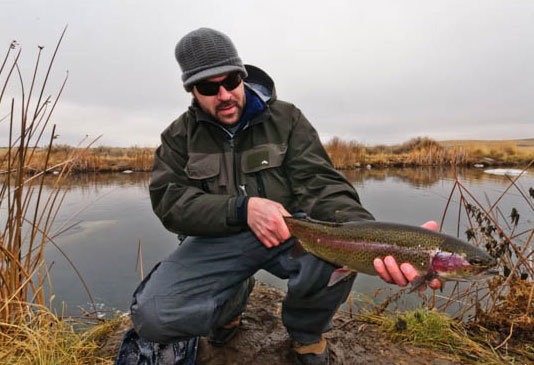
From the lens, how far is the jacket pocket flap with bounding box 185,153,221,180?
105 inches

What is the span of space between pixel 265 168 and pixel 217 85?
0.79 meters

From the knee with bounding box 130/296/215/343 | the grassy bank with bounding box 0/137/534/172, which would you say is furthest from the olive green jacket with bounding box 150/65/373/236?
the grassy bank with bounding box 0/137/534/172

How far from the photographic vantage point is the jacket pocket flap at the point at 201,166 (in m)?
2.67

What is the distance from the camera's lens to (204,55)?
8.61 ft

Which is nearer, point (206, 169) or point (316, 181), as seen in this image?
point (316, 181)

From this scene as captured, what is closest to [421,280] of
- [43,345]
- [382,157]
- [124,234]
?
[43,345]

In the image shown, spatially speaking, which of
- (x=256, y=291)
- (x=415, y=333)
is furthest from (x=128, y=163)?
(x=415, y=333)

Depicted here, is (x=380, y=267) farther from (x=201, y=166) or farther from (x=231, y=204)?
(x=201, y=166)

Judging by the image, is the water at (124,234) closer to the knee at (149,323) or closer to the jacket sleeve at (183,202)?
the jacket sleeve at (183,202)

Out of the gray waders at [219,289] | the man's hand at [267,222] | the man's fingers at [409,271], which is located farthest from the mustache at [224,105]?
the man's fingers at [409,271]

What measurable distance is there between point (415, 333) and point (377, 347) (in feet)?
1.30

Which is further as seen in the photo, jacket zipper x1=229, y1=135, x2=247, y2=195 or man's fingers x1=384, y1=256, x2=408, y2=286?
jacket zipper x1=229, y1=135, x2=247, y2=195

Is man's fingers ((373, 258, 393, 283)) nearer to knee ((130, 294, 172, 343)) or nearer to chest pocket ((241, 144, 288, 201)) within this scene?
chest pocket ((241, 144, 288, 201))

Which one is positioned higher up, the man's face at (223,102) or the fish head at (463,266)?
the man's face at (223,102)
